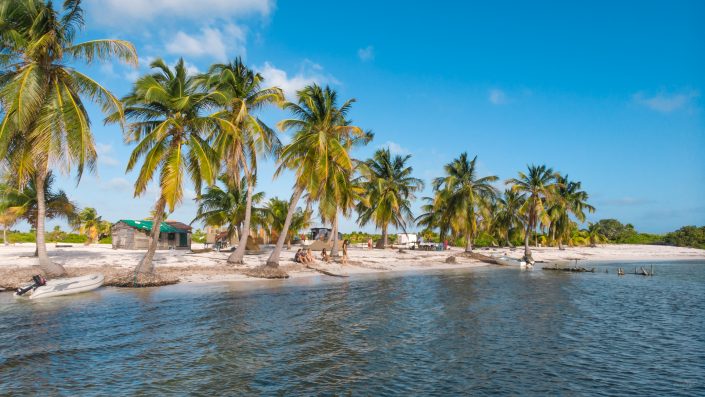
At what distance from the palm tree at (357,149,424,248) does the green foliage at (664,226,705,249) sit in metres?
66.8

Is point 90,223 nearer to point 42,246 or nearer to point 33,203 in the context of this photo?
point 33,203

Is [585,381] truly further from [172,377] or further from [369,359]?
[172,377]

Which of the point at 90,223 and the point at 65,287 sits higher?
the point at 90,223

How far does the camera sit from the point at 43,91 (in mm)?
19297

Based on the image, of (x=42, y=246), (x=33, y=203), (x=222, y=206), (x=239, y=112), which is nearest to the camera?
(x=42, y=246)

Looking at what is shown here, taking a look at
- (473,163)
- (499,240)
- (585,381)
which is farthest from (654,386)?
(499,240)

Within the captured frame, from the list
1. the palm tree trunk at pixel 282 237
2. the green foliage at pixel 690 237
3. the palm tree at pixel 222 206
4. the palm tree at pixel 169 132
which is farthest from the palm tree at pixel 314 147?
the green foliage at pixel 690 237

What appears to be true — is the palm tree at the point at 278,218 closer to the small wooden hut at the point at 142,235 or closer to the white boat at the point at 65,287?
the small wooden hut at the point at 142,235

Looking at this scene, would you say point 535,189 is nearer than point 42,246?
No

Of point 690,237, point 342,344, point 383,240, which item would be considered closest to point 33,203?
point 342,344

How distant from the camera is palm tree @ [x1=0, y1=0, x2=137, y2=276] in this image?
18.5 m

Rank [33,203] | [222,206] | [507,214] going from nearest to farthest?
[33,203]
[222,206]
[507,214]

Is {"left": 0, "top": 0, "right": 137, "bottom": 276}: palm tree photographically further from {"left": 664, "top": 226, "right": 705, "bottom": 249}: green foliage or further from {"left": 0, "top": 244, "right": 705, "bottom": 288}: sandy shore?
{"left": 664, "top": 226, "right": 705, "bottom": 249}: green foliage

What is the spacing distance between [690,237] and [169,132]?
9968 centimetres
